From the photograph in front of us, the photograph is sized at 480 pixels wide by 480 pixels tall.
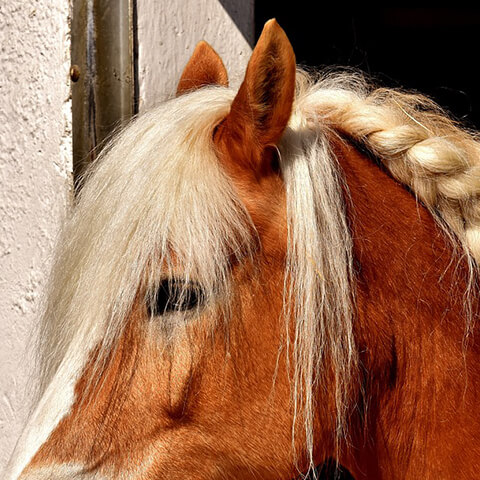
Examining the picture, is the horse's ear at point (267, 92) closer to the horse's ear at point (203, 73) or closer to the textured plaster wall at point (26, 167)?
the horse's ear at point (203, 73)

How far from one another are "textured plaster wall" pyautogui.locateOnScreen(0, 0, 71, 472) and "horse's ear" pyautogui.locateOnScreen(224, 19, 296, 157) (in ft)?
1.79

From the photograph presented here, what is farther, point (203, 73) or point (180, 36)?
point (180, 36)

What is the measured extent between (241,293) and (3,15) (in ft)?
3.19

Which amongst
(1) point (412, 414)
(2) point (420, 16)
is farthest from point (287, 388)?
(2) point (420, 16)

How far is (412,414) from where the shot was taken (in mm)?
886

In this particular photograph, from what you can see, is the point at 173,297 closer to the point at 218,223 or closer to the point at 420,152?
the point at 218,223

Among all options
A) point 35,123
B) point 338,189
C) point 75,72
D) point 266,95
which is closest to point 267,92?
point 266,95

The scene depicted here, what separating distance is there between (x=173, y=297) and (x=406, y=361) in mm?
355

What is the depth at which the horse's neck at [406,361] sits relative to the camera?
88cm

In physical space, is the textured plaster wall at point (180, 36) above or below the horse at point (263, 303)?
above

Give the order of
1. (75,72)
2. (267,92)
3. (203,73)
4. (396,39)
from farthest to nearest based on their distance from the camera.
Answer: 1. (396,39)
2. (75,72)
3. (203,73)
4. (267,92)

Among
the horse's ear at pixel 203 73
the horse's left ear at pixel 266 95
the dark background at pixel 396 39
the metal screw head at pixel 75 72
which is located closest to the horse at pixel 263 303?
Result: the horse's left ear at pixel 266 95

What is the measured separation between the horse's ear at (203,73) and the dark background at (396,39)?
1.14 meters

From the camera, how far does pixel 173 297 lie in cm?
80
